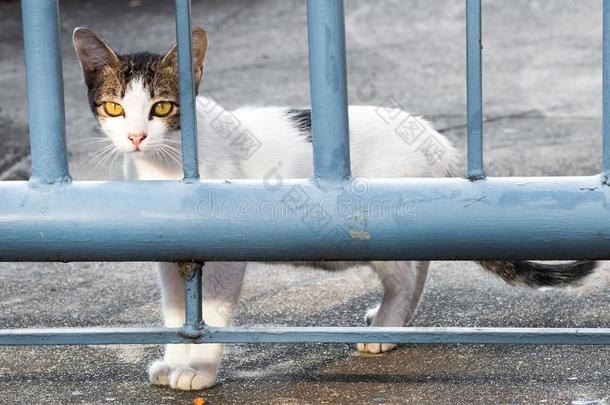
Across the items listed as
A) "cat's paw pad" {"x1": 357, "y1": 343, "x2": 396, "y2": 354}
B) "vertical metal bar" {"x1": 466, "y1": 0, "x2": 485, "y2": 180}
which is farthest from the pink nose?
"vertical metal bar" {"x1": 466, "y1": 0, "x2": 485, "y2": 180}

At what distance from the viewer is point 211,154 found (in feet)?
9.75

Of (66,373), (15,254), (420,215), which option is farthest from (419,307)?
(15,254)

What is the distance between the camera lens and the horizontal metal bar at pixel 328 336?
2.27 m

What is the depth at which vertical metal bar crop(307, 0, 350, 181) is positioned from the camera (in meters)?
2.06

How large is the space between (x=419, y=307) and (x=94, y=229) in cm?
154

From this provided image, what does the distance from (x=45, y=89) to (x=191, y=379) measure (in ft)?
2.92

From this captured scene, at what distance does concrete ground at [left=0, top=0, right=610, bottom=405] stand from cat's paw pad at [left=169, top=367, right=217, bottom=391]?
0.11 feet

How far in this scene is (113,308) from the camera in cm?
344

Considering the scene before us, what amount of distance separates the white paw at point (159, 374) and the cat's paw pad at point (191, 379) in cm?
3

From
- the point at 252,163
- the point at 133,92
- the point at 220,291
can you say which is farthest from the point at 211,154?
the point at 220,291

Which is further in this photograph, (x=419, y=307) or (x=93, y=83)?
(x=419, y=307)

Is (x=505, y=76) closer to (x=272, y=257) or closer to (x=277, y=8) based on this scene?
(x=277, y=8)

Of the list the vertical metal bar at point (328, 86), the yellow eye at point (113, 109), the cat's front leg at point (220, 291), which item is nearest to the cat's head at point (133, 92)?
the yellow eye at point (113, 109)

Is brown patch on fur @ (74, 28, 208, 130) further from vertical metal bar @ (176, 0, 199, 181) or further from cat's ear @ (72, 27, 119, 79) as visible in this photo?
vertical metal bar @ (176, 0, 199, 181)
